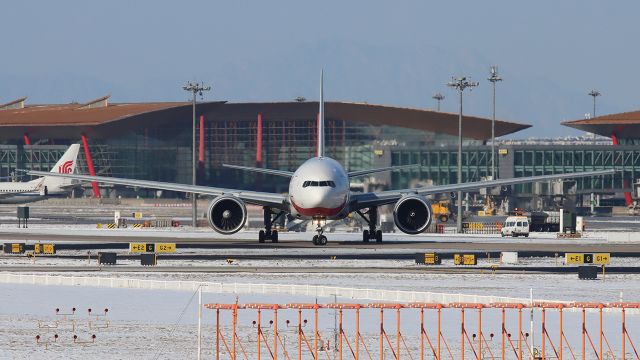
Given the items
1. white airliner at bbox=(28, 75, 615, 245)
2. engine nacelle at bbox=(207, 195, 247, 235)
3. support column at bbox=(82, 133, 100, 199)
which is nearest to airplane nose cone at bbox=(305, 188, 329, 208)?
white airliner at bbox=(28, 75, 615, 245)

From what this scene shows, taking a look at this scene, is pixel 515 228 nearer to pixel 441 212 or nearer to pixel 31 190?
pixel 441 212

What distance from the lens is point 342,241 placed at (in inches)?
3157

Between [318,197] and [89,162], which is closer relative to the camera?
[318,197]

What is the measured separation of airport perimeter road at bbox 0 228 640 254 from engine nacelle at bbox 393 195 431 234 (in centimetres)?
127

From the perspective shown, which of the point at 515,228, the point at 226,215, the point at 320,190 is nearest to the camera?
the point at 320,190

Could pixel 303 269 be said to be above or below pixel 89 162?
below

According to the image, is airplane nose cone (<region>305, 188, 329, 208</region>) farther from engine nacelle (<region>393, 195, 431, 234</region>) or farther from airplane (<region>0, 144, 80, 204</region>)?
airplane (<region>0, 144, 80, 204</region>)

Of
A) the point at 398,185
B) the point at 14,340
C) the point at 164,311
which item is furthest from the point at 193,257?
the point at 398,185

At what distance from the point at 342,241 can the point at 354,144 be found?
387ft

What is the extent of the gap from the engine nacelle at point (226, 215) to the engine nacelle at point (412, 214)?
888 centimetres

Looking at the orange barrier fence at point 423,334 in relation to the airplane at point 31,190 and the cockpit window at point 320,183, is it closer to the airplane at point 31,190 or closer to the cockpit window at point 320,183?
the cockpit window at point 320,183

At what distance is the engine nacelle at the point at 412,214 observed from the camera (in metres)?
73.1

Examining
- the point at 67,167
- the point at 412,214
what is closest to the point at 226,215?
the point at 412,214

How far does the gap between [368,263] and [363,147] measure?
444ft
